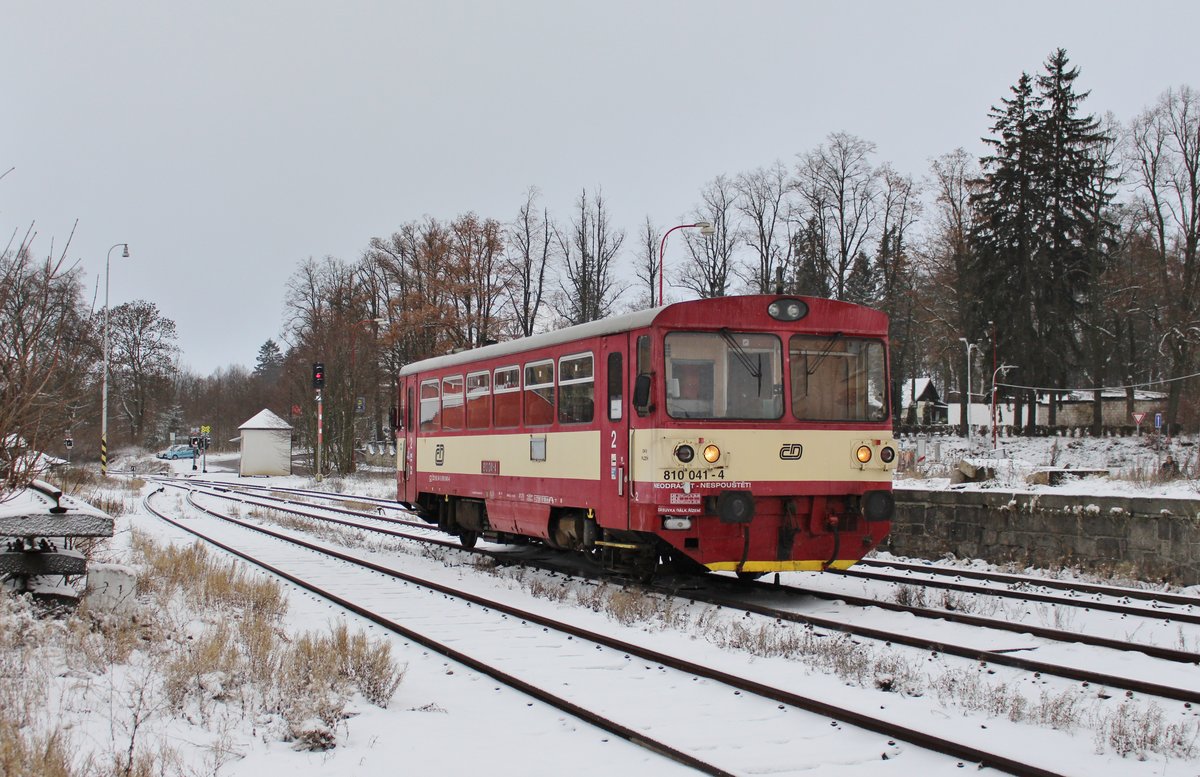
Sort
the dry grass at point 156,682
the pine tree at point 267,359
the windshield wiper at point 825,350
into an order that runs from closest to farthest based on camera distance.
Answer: the dry grass at point 156,682 → the windshield wiper at point 825,350 → the pine tree at point 267,359

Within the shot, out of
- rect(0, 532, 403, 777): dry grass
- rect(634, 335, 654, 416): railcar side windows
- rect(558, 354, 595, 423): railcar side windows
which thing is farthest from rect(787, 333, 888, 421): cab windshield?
rect(0, 532, 403, 777): dry grass

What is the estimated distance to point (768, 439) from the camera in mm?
10305

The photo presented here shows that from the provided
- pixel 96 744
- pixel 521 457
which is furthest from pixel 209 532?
pixel 96 744

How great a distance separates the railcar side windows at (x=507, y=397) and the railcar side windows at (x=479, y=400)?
0.68 feet

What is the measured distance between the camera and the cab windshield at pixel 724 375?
10148 millimetres

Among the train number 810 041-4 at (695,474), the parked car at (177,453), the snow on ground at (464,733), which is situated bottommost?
the snow on ground at (464,733)

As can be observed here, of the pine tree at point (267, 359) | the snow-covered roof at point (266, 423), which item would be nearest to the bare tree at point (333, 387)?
the snow-covered roof at point (266, 423)

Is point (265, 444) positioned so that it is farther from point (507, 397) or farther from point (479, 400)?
point (507, 397)

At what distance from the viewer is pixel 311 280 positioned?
74.3 metres

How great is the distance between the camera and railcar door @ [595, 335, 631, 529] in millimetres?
10422

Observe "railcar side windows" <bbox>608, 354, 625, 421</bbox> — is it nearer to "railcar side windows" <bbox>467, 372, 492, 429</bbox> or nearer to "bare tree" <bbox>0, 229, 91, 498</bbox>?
"railcar side windows" <bbox>467, 372, 492, 429</bbox>

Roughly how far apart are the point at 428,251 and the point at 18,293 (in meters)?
46.9

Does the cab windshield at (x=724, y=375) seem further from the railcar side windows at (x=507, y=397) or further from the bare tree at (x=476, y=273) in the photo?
the bare tree at (x=476, y=273)

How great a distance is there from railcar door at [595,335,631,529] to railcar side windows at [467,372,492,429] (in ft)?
10.2
